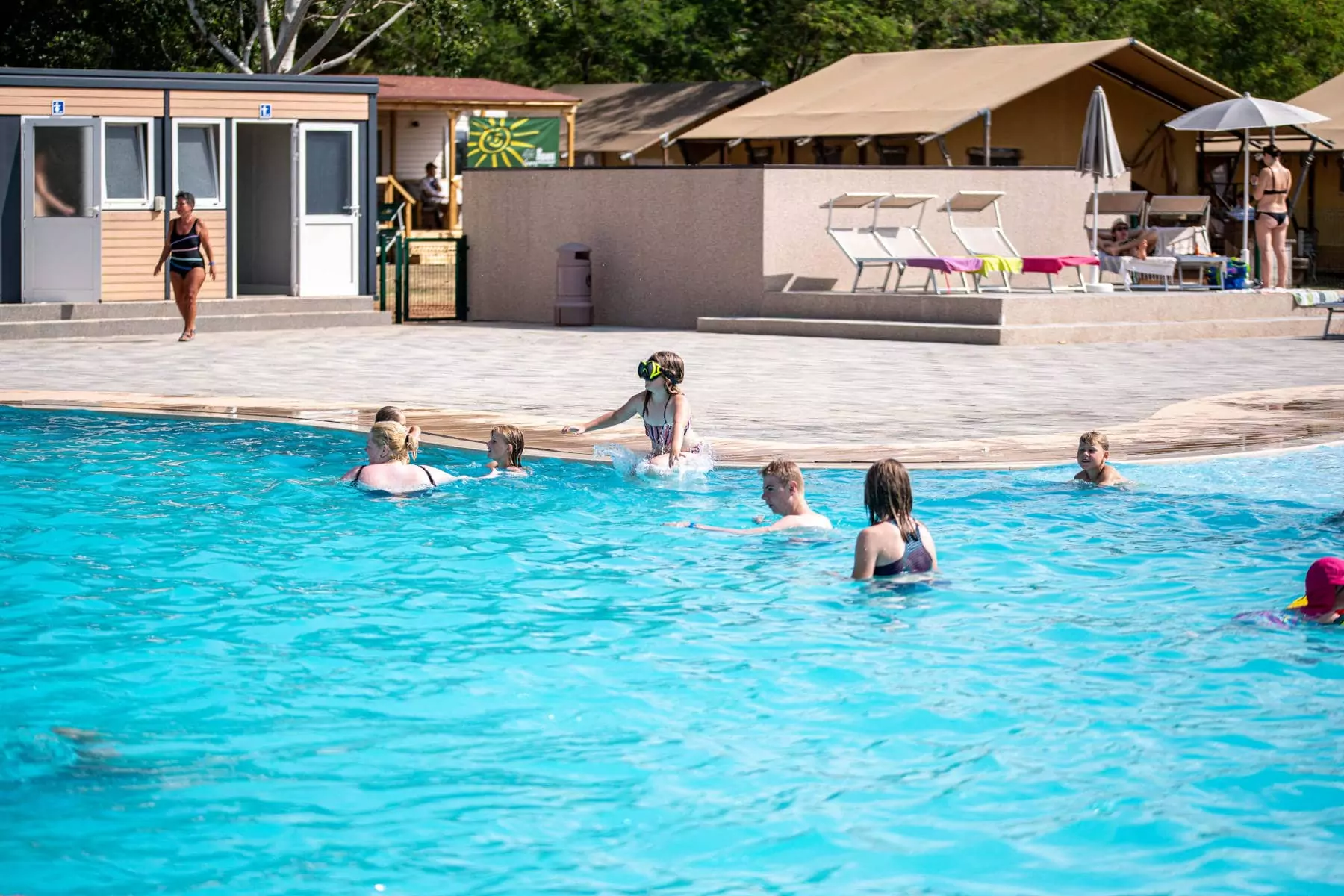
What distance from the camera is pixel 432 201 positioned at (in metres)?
33.6

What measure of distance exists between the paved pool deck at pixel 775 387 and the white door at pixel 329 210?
209cm

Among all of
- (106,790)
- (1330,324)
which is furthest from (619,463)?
(1330,324)

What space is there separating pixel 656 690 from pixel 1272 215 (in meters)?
18.0

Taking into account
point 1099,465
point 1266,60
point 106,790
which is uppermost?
point 1266,60

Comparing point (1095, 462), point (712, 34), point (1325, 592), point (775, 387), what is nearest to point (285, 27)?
point (712, 34)

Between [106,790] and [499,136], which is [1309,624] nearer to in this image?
[106,790]

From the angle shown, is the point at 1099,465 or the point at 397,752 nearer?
the point at 397,752

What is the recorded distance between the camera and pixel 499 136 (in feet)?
113

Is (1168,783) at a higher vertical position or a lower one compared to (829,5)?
lower

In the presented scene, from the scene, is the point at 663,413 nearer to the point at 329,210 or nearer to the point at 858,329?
the point at 858,329

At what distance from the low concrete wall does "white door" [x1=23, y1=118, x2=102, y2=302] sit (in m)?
5.37

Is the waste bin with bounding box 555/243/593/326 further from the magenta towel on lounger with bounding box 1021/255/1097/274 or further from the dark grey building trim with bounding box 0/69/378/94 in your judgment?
the magenta towel on lounger with bounding box 1021/255/1097/274

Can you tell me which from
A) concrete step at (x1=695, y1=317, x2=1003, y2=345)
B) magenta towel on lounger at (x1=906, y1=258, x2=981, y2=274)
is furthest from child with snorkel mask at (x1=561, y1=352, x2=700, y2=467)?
magenta towel on lounger at (x1=906, y1=258, x2=981, y2=274)

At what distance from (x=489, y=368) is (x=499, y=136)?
18491 mm
